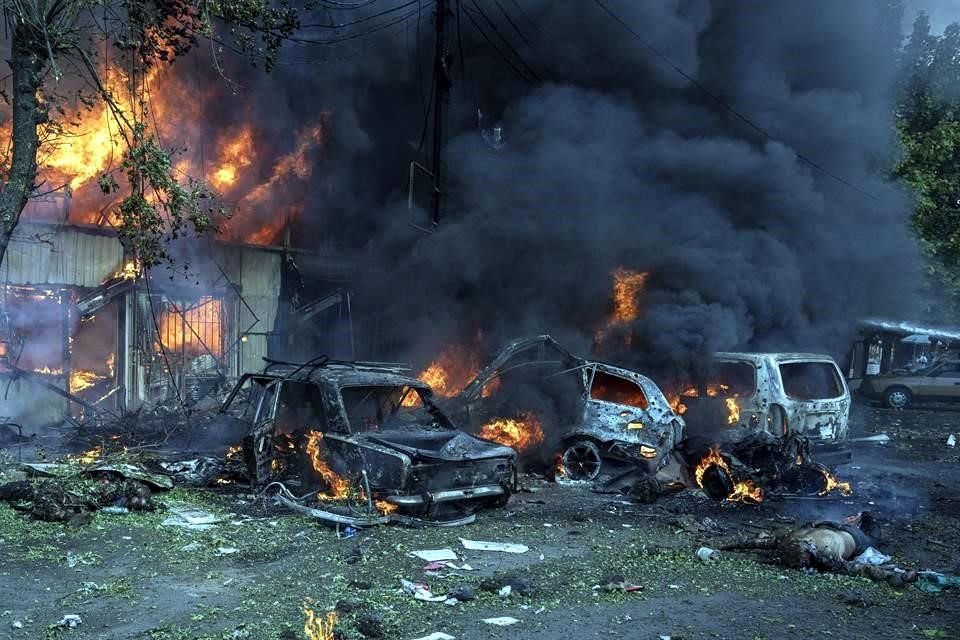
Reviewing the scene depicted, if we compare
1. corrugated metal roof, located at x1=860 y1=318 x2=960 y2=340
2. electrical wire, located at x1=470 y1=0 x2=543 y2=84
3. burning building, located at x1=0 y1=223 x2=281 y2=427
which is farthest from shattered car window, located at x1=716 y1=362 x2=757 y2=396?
corrugated metal roof, located at x1=860 y1=318 x2=960 y2=340

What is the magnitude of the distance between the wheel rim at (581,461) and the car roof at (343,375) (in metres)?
2.14

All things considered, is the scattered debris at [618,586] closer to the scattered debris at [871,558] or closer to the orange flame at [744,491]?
the scattered debris at [871,558]

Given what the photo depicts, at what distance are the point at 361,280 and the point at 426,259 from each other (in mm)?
2713

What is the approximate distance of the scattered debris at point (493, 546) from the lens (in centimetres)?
626

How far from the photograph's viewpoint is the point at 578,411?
9289 mm

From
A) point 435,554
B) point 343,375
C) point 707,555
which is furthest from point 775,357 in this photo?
point 435,554

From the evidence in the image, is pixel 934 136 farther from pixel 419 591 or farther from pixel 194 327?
pixel 419 591

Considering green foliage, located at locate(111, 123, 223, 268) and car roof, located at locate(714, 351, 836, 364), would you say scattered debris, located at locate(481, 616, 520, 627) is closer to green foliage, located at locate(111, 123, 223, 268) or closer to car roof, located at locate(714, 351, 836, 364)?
green foliage, located at locate(111, 123, 223, 268)

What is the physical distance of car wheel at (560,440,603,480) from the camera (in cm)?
918

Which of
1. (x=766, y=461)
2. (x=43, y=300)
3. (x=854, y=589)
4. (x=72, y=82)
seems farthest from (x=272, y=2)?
(x=854, y=589)

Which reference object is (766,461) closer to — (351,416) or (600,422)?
(600,422)

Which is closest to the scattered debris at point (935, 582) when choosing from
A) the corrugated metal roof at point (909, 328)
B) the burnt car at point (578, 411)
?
the burnt car at point (578, 411)

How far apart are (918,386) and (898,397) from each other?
562mm

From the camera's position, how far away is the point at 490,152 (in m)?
15.6
